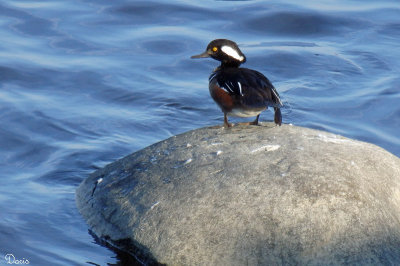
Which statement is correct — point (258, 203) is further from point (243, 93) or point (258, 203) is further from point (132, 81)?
point (132, 81)

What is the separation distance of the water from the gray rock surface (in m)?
0.42

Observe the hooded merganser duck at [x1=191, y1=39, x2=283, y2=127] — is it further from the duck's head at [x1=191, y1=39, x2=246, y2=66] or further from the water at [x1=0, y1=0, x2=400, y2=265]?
the water at [x1=0, y1=0, x2=400, y2=265]

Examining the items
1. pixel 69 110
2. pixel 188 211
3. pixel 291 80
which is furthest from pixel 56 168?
pixel 291 80

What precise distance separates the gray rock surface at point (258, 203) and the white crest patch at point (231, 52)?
1.35m

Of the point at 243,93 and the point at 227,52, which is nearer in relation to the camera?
the point at 243,93

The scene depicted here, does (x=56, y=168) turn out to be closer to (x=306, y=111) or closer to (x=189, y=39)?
(x=306, y=111)

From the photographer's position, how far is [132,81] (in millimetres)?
10148

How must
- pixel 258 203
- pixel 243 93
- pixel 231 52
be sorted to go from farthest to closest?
pixel 231 52 → pixel 243 93 → pixel 258 203

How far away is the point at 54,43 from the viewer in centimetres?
1138

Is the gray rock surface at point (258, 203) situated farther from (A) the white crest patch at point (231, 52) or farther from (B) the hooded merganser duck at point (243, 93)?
(A) the white crest patch at point (231, 52)

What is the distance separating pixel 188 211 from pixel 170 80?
493cm

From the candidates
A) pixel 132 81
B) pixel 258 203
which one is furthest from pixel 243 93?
pixel 132 81

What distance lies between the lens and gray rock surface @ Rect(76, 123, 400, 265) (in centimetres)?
516

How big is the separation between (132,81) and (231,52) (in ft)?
9.57
